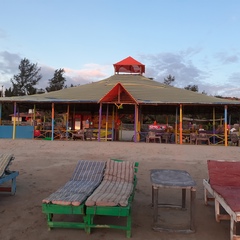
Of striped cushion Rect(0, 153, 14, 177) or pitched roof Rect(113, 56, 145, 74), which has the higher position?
pitched roof Rect(113, 56, 145, 74)

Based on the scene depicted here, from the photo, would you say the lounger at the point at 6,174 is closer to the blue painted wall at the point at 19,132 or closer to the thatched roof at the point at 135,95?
the thatched roof at the point at 135,95

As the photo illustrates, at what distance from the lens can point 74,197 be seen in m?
4.15

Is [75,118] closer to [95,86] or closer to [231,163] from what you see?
[95,86]

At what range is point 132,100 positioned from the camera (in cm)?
1869

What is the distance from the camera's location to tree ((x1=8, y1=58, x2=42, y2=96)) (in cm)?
7062

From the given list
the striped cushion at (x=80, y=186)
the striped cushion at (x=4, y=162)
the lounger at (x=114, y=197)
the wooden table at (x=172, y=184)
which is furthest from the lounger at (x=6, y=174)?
the wooden table at (x=172, y=184)

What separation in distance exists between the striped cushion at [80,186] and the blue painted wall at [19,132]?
1554 centimetres

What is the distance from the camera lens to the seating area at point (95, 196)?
12.8 feet

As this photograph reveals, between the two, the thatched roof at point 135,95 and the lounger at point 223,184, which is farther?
the thatched roof at point 135,95

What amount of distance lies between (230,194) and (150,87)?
1992 centimetres

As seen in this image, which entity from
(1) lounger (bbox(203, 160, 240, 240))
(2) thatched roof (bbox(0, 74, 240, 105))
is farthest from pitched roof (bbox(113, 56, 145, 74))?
(1) lounger (bbox(203, 160, 240, 240))

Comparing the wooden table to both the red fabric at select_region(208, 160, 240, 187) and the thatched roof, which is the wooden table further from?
the thatched roof

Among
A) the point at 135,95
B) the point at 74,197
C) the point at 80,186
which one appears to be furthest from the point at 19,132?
the point at 74,197

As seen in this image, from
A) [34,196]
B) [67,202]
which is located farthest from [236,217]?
[34,196]
